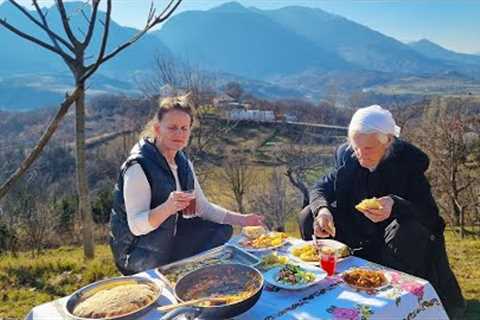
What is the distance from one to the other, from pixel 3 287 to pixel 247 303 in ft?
14.3

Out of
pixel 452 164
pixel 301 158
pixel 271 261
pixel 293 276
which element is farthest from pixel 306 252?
pixel 301 158

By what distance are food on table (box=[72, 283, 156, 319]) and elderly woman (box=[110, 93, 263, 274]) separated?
0.76m

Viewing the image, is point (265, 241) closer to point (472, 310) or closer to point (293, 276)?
point (293, 276)

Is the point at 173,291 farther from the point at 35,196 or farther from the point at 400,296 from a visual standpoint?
the point at 35,196

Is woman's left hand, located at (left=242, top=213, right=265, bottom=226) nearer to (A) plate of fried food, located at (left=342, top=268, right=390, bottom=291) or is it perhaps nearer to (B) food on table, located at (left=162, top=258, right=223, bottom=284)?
(B) food on table, located at (left=162, top=258, right=223, bottom=284)

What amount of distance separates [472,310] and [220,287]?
3139 millimetres

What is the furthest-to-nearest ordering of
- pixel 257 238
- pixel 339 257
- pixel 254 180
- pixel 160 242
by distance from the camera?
pixel 254 180
pixel 160 242
pixel 257 238
pixel 339 257

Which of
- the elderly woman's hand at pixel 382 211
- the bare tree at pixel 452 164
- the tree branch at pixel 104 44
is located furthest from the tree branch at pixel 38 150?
the bare tree at pixel 452 164

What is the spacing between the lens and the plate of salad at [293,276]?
196cm

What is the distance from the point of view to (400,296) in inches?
74.2

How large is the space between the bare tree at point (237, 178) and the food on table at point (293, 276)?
25.3 m

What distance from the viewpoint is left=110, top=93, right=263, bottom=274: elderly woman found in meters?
2.83

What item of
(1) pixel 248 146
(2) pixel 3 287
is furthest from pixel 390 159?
(1) pixel 248 146

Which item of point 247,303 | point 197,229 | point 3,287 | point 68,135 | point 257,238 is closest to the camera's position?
point 247,303
